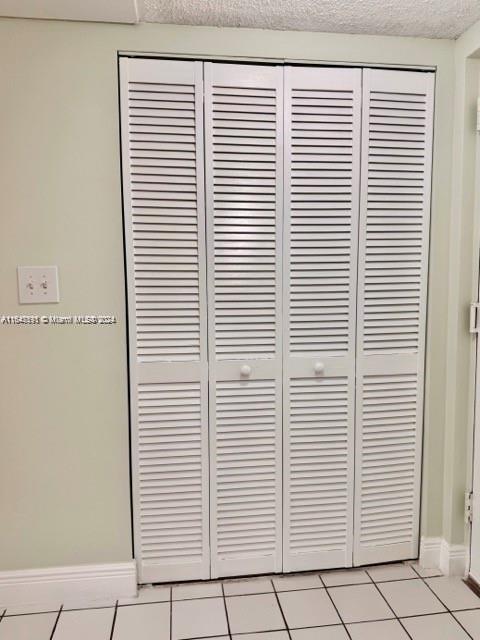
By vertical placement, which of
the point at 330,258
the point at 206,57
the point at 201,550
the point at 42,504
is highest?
the point at 206,57

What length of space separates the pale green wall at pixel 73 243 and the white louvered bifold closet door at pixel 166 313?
0.06m

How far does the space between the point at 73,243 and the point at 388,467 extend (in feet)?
5.10

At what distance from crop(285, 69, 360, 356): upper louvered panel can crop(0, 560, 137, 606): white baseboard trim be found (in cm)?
110

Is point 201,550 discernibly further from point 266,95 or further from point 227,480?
point 266,95

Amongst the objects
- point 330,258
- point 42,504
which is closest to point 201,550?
point 42,504

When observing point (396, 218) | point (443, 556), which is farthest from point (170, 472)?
point (396, 218)

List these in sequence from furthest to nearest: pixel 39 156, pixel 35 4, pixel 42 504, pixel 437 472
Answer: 1. pixel 437 472
2. pixel 42 504
3. pixel 39 156
4. pixel 35 4

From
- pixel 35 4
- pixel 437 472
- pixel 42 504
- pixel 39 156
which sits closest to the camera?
pixel 35 4

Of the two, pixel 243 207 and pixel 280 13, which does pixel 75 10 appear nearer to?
pixel 280 13

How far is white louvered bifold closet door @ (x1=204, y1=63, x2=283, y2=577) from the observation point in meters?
1.75

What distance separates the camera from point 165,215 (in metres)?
1.76

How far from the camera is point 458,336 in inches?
74.3

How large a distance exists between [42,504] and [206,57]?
5.88ft

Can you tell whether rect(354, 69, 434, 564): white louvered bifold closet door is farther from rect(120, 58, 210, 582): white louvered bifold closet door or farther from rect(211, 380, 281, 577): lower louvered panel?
rect(120, 58, 210, 582): white louvered bifold closet door
